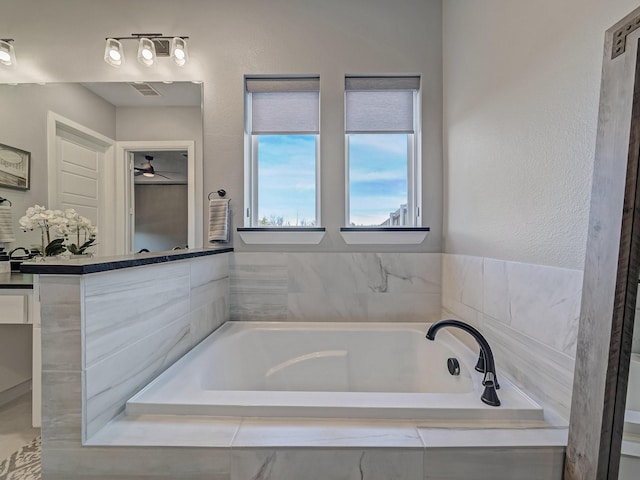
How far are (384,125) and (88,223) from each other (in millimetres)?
2017

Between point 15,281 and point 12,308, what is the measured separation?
15 cm

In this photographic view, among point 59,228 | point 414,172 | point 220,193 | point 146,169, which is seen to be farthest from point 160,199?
point 414,172

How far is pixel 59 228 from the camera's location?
1.79 meters

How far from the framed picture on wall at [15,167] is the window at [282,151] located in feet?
4.19

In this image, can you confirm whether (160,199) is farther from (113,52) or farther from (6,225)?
(113,52)

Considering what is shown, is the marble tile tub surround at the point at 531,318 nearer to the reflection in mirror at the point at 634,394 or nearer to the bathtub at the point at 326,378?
the bathtub at the point at 326,378

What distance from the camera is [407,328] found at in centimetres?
185

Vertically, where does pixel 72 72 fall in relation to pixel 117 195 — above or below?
above

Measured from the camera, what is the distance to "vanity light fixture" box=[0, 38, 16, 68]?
6.18ft

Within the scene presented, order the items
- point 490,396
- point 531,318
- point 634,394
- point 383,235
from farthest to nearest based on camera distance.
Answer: point 383,235
point 531,318
point 490,396
point 634,394

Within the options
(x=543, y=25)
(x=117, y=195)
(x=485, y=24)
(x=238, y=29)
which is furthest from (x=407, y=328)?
(x=238, y=29)

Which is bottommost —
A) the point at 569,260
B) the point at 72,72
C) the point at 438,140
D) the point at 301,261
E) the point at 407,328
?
the point at 407,328

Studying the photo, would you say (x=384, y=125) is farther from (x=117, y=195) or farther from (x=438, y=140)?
(x=117, y=195)

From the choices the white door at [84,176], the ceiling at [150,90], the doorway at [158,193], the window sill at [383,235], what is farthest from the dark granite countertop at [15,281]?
the window sill at [383,235]
